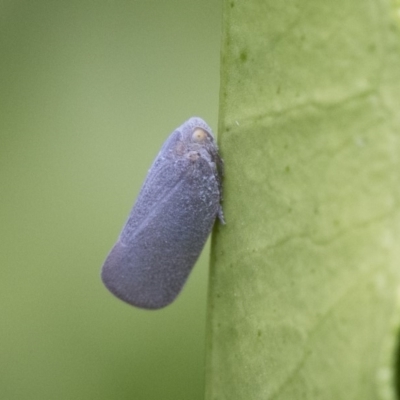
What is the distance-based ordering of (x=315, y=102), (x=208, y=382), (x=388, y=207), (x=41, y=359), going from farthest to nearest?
(x=41, y=359), (x=208, y=382), (x=315, y=102), (x=388, y=207)

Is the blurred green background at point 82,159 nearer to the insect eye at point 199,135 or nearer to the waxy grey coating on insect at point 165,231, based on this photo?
the waxy grey coating on insect at point 165,231

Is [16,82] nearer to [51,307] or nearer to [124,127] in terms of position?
[124,127]

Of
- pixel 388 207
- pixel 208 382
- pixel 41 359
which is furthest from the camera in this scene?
pixel 41 359

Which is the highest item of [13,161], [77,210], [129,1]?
[129,1]

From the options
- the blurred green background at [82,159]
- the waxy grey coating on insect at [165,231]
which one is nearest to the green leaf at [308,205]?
the waxy grey coating on insect at [165,231]

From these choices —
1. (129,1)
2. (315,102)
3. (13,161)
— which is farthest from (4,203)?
(315,102)

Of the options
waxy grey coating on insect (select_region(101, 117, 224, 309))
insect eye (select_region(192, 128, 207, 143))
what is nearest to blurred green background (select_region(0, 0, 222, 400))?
waxy grey coating on insect (select_region(101, 117, 224, 309))

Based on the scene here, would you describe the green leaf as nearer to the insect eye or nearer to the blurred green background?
the insect eye
